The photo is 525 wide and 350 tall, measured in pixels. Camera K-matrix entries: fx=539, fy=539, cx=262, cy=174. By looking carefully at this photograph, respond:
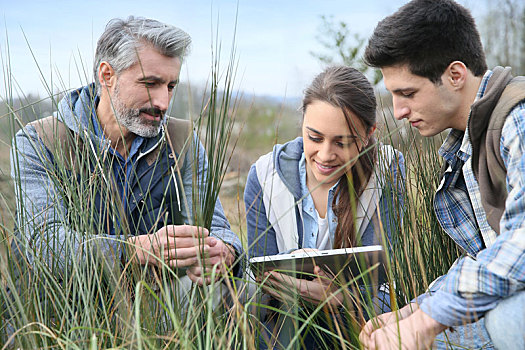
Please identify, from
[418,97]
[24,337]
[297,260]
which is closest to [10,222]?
[24,337]

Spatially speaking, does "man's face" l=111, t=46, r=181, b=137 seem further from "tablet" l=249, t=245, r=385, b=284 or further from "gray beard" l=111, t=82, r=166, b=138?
"tablet" l=249, t=245, r=385, b=284

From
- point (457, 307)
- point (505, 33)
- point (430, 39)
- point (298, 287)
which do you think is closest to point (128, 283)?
point (298, 287)

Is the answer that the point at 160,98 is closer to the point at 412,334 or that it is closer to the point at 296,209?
the point at 296,209

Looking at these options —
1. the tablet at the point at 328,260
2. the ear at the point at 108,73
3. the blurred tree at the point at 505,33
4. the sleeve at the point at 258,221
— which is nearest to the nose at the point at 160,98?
the ear at the point at 108,73

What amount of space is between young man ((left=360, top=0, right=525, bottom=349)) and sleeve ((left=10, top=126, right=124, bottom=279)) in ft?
2.51

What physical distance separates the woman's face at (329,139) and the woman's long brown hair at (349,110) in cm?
3

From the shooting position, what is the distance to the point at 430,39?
1.79m

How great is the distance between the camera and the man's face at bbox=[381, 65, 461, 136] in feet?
5.69

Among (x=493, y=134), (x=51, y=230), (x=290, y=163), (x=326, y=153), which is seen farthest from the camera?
(x=290, y=163)

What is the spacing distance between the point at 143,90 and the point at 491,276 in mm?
1790

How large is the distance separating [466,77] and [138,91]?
147cm

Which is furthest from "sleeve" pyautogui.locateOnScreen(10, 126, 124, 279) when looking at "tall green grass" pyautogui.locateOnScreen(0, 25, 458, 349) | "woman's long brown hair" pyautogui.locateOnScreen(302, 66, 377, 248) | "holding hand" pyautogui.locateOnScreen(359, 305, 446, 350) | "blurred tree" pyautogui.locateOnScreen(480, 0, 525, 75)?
"blurred tree" pyautogui.locateOnScreen(480, 0, 525, 75)

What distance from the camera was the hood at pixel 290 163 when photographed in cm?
244

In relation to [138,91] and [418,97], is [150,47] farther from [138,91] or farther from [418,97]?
[418,97]
